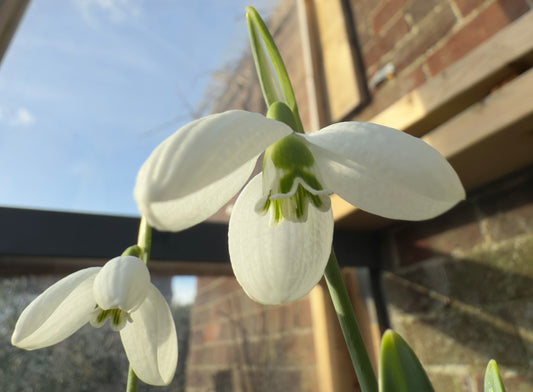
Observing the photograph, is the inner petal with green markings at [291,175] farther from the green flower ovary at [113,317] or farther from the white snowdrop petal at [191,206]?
the green flower ovary at [113,317]

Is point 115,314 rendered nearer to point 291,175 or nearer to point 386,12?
point 291,175

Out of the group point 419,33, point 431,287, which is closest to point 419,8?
point 419,33

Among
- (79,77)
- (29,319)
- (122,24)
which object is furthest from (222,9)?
(29,319)

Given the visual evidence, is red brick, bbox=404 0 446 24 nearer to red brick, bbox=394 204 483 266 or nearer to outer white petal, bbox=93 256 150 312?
Answer: red brick, bbox=394 204 483 266

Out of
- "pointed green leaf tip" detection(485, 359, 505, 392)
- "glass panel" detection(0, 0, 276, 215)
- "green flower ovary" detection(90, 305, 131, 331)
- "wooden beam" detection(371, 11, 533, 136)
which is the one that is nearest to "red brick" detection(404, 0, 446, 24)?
"wooden beam" detection(371, 11, 533, 136)

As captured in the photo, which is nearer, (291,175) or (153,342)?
(291,175)

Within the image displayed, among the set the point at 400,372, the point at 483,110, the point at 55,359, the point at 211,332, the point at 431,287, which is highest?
the point at 483,110
